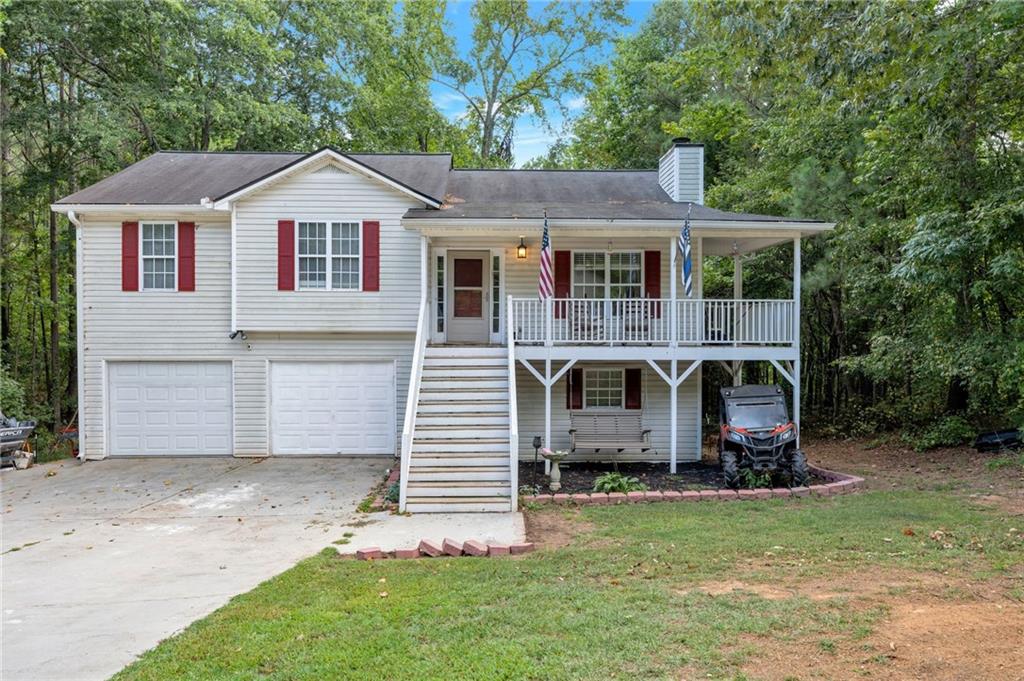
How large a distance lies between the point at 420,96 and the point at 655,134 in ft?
30.9

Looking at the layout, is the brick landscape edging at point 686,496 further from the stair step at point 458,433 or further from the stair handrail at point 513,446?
the stair step at point 458,433

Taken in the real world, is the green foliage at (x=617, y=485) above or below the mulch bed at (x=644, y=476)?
above

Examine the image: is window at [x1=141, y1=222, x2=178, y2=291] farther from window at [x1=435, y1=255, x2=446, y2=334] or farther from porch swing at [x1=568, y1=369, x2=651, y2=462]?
porch swing at [x1=568, y1=369, x2=651, y2=462]

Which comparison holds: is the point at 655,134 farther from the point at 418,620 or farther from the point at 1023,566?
the point at 418,620

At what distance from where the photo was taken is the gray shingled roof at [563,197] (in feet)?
38.0

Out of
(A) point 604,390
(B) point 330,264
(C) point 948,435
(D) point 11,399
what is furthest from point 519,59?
(C) point 948,435

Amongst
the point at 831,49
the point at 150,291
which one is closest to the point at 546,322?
the point at 831,49

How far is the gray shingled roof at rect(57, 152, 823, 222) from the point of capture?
1196cm

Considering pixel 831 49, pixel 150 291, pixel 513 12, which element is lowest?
pixel 150 291

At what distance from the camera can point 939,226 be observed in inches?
426

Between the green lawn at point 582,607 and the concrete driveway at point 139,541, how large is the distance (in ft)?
1.91

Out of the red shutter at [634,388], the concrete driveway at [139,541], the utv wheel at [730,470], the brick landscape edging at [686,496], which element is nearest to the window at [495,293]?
the red shutter at [634,388]

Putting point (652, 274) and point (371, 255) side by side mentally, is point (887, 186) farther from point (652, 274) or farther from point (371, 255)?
point (371, 255)

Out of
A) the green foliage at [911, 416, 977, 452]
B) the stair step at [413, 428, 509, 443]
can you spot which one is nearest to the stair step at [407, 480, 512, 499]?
the stair step at [413, 428, 509, 443]
